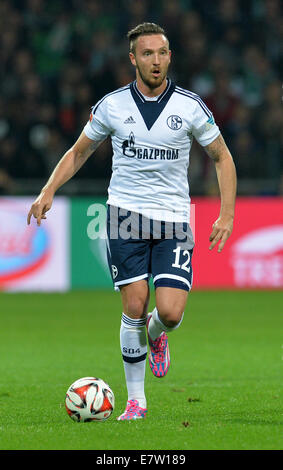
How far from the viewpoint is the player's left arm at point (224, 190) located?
5.91m

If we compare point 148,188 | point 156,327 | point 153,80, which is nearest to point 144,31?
point 153,80

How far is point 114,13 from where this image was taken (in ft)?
58.7

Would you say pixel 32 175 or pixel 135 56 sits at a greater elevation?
pixel 135 56

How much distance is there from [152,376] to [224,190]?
105 inches

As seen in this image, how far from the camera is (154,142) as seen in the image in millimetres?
6078

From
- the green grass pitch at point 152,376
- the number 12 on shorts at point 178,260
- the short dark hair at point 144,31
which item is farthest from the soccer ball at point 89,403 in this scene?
the short dark hair at point 144,31

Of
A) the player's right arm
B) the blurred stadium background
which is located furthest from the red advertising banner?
the player's right arm

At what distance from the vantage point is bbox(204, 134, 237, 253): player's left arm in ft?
19.4

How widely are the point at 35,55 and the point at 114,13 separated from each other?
67.6 inches

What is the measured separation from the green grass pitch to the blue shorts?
901 mm

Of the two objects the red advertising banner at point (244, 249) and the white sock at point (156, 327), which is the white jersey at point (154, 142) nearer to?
the white sock at point (156, 327)

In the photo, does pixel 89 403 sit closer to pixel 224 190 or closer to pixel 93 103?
pixel 224 190
